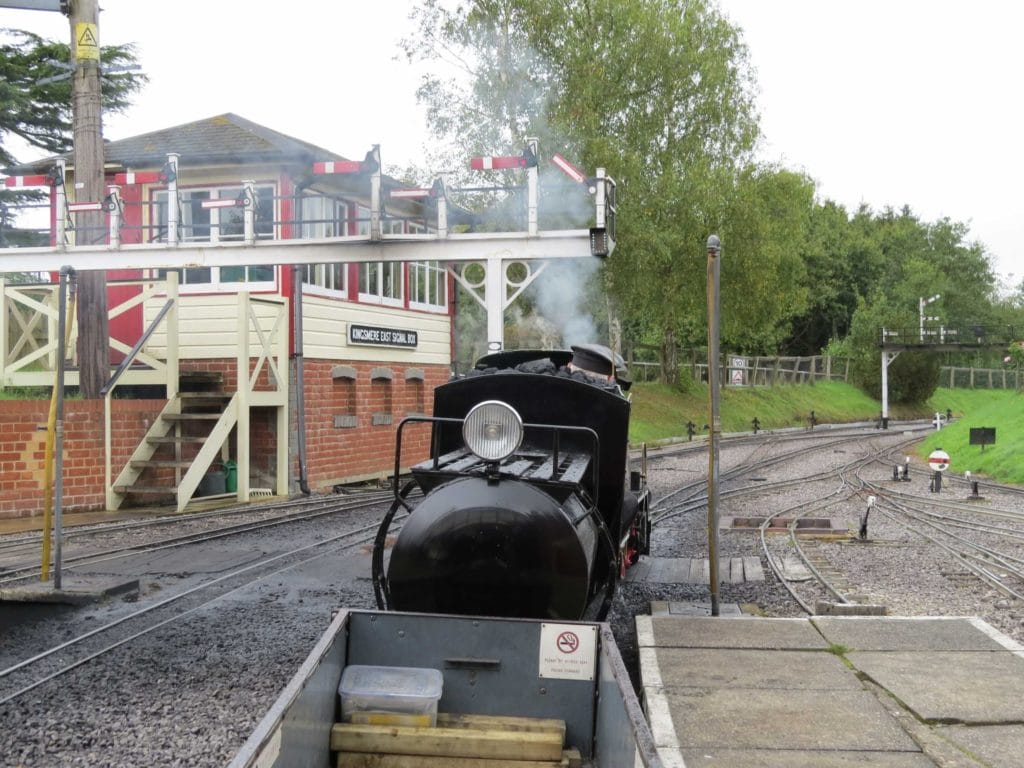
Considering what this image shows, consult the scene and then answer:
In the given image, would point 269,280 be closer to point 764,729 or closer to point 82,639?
point 82,639

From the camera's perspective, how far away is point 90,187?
15859 millimetres

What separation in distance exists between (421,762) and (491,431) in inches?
64.3

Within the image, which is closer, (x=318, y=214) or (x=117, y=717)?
(x=117, y=717)

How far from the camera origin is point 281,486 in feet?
57.5

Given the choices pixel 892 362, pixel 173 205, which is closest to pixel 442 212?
pixel 173 205

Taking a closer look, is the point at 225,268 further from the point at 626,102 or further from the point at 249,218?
the point at 626,102

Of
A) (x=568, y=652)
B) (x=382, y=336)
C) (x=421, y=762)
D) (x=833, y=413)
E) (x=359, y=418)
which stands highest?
(x=382, y=336)

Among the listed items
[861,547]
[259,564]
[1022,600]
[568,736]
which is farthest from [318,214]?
[568,736]

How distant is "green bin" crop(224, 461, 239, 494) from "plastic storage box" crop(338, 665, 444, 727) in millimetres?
12813

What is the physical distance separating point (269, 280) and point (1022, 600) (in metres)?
12.9

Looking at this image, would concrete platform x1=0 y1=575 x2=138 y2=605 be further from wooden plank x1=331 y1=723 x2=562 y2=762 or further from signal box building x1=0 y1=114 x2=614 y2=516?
signal box building x1=0 y1=114 x2=614 y2=516

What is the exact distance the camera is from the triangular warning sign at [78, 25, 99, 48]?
15.5 metres

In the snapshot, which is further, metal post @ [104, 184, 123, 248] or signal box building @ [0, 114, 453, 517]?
signal box building @ [0, 114, 453, 517]

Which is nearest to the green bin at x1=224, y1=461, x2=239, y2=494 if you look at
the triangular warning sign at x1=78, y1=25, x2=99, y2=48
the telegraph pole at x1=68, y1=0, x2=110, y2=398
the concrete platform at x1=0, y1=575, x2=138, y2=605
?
the telegraph pole at x1=68, y1=0, x2=110, y2=398
